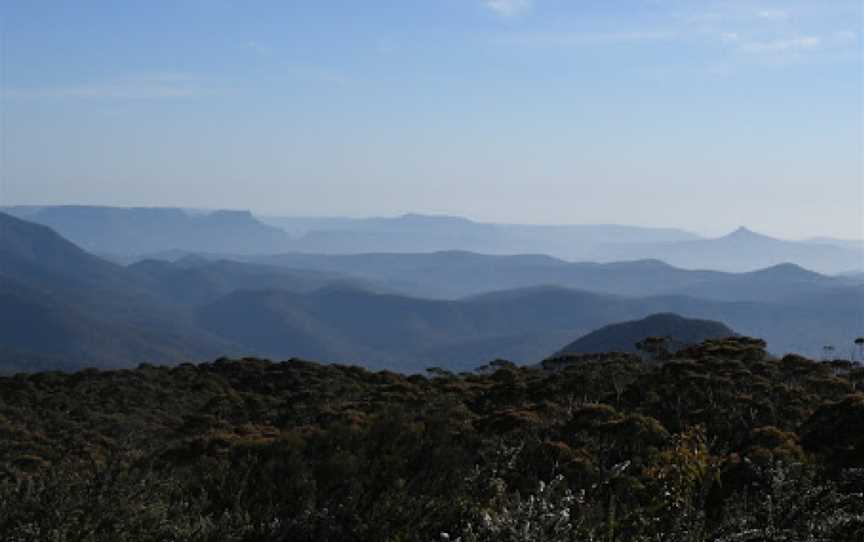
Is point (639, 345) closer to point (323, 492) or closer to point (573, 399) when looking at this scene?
point (573, 399)

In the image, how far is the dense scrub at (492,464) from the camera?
938cm

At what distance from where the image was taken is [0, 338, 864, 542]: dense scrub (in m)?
9.38

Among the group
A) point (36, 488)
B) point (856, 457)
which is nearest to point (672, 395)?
point (856, 457)

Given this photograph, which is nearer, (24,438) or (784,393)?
(784,393)

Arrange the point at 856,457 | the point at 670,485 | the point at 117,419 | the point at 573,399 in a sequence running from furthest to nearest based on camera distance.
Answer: the point at 117,419
the point at 573,399
the point at 856,457
the point at 670,485

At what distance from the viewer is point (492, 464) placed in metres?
13.8

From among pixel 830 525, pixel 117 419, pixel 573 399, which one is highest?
pixel 830 525

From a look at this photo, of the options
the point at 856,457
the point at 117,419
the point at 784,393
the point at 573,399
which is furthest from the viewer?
the point at 117,419

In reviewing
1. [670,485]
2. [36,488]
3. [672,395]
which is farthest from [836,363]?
[36,488]

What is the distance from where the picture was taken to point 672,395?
938 inches

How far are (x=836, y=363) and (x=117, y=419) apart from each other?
1141 inches

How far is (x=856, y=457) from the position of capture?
14.7m

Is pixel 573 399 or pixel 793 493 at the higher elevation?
pixel 793 493

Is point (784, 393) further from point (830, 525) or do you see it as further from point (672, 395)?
point (830, 525)
